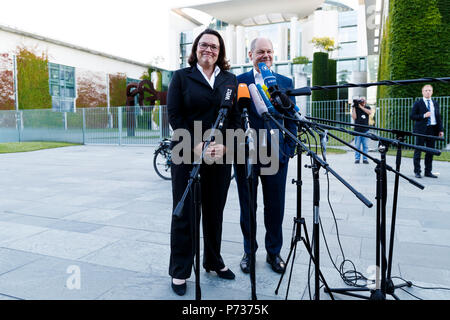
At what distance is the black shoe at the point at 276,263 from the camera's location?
9.21 feet

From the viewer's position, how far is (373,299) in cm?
195

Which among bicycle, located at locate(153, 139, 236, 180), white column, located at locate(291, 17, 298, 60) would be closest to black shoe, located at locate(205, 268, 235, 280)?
bicycle, located at locate(153, 139, 236, 180)

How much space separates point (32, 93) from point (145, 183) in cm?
2195

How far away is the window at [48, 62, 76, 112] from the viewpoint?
27.0 metres

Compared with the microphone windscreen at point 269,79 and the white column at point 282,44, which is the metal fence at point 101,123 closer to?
the microphone windscreen at point 269,79

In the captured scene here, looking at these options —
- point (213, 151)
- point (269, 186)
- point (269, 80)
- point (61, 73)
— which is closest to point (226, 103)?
point (269, 80)

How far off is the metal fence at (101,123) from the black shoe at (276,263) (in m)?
13.0

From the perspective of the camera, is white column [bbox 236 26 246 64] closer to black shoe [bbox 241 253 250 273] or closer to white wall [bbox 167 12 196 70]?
white wall [bbox 167 12 196 70]

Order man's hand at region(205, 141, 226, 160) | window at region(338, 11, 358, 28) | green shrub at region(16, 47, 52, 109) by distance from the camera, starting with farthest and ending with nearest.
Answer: window at region(338, 11, 358, 28) < green shrub at region(16, 47, 52, 109) < man's hand at region(205, 141, 226, 160)

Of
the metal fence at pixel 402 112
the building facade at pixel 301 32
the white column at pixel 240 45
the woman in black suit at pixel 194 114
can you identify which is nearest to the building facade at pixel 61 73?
the white column at pixel 240 45

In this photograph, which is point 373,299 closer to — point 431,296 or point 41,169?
point 431,296

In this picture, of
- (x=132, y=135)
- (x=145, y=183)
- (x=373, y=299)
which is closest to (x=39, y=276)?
(x=373, y=299)

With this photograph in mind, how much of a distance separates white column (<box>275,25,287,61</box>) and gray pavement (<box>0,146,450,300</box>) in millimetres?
32609

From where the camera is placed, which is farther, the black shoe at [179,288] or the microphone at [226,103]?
the black shoe at [179,288]
